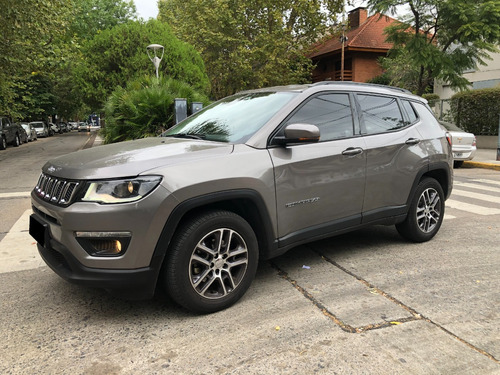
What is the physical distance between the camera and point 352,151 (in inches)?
155

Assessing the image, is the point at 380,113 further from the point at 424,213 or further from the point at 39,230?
the point at 39,230

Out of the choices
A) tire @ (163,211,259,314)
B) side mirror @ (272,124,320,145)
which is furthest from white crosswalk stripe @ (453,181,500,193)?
tire @ (163,211,259,314)

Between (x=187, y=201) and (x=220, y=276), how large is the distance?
0.66 m

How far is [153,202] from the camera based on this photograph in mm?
2797

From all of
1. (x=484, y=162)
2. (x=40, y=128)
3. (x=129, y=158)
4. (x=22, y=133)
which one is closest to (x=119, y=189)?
(x=129, y=158)

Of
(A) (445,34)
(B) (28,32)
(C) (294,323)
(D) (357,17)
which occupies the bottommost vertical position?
(C) (294,323)

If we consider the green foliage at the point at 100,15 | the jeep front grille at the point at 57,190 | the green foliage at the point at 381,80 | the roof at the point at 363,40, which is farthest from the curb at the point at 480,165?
the green foliage at the point at 100,15

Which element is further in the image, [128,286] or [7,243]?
[7,243]

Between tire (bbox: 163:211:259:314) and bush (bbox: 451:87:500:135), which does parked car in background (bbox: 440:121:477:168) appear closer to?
bush (bbox: 451:87:500:135)

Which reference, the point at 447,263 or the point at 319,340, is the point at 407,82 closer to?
the point at 447,263

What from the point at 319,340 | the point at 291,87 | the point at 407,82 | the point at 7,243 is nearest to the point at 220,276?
the point at 319,340

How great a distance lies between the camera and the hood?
2.88 metres

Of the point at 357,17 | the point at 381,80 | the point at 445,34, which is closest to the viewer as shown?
the point at 445,34

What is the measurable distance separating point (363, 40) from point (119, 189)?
3161 centimetres
